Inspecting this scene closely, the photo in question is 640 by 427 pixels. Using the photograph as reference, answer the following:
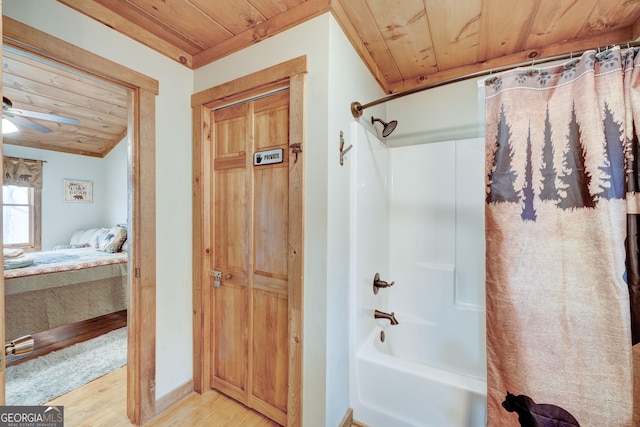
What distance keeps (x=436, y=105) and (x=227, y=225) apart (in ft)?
6.23

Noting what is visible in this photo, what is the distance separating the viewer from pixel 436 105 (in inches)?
82.2

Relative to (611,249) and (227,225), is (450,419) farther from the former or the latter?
(227,225)

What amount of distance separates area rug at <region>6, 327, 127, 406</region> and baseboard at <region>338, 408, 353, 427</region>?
191 cm

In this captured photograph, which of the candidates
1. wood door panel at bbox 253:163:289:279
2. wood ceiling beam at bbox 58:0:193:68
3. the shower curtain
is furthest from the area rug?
the shower curtain

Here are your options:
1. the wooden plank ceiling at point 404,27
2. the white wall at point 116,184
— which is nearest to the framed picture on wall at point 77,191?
the white wall at point 116,184

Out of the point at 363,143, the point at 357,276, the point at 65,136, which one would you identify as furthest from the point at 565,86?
the point at 65,136

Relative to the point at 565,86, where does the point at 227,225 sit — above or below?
below

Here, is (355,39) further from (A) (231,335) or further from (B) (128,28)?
(A) (231,335)

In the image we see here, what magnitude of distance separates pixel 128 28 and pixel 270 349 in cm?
203

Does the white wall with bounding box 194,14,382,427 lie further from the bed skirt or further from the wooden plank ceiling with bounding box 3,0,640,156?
the bed skirt

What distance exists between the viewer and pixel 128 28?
1442mm

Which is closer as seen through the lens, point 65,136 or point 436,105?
point 436,105

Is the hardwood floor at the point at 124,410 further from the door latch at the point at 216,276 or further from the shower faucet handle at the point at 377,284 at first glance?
the shower faucet handle at the point at 377,284

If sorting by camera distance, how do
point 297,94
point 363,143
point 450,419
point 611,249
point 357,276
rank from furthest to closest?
point 363,143 < point 357,276 < point 297,94 < point 450,419 < point 611,249
